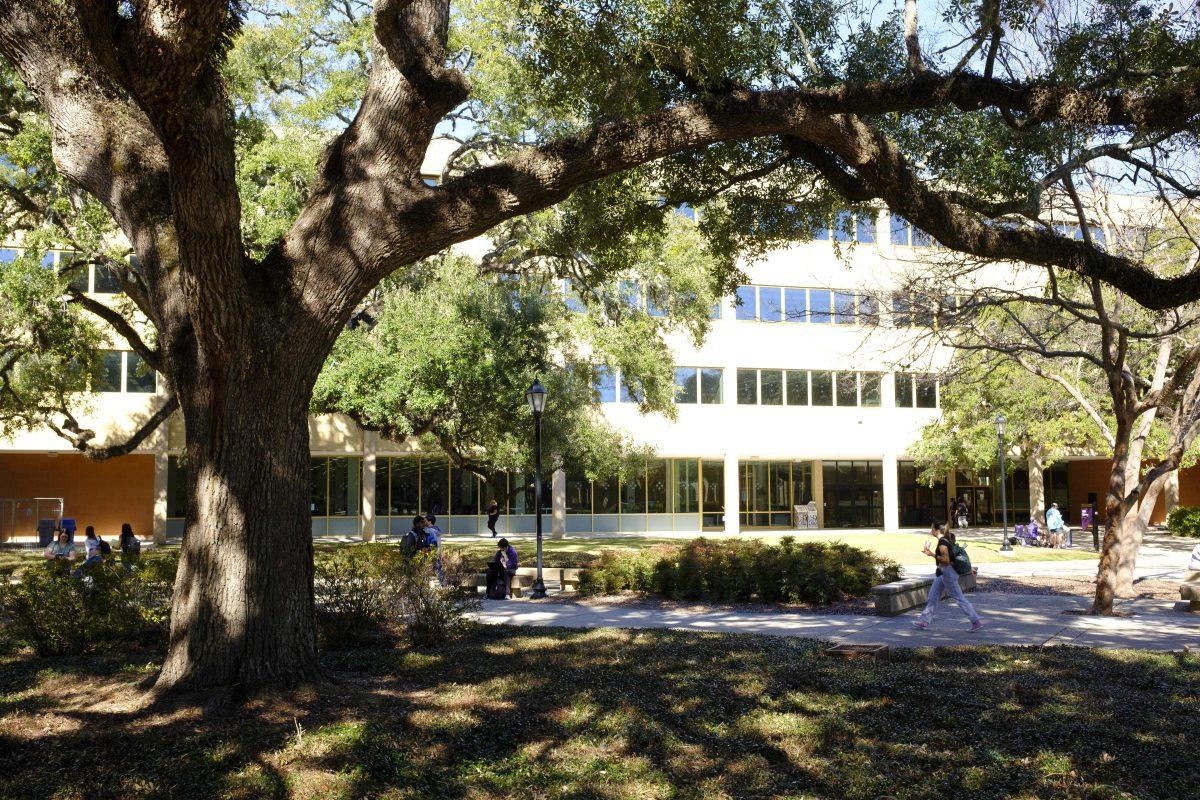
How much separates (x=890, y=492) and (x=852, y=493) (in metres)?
2.95

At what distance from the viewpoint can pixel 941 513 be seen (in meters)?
47.9

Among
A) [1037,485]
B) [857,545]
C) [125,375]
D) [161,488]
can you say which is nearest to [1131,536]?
[857,545]

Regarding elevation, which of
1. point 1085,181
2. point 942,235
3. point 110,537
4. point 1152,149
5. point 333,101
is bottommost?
point 110,537

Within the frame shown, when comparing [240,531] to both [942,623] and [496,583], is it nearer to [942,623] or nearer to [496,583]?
[942,623]

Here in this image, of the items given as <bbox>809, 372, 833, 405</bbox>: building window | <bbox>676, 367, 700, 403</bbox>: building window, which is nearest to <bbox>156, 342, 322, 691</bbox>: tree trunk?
<bbox>676, 367, 700, 403</bbox>: building window

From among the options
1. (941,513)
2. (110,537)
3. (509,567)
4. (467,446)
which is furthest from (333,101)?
(941,513)

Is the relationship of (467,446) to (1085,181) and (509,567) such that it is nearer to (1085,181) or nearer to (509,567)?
(509,567)

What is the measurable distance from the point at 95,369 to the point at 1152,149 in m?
26.3

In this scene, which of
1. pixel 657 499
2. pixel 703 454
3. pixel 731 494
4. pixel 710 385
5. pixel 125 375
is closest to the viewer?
pixel 125 375

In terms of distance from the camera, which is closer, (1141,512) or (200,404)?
(200,404)

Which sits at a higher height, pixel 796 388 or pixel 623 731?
pixel 796 388

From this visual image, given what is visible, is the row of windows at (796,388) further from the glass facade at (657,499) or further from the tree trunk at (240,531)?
the tree trunk at (240,531)

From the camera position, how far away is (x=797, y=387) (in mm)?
41312

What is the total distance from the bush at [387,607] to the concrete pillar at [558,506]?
27326 millimetres
